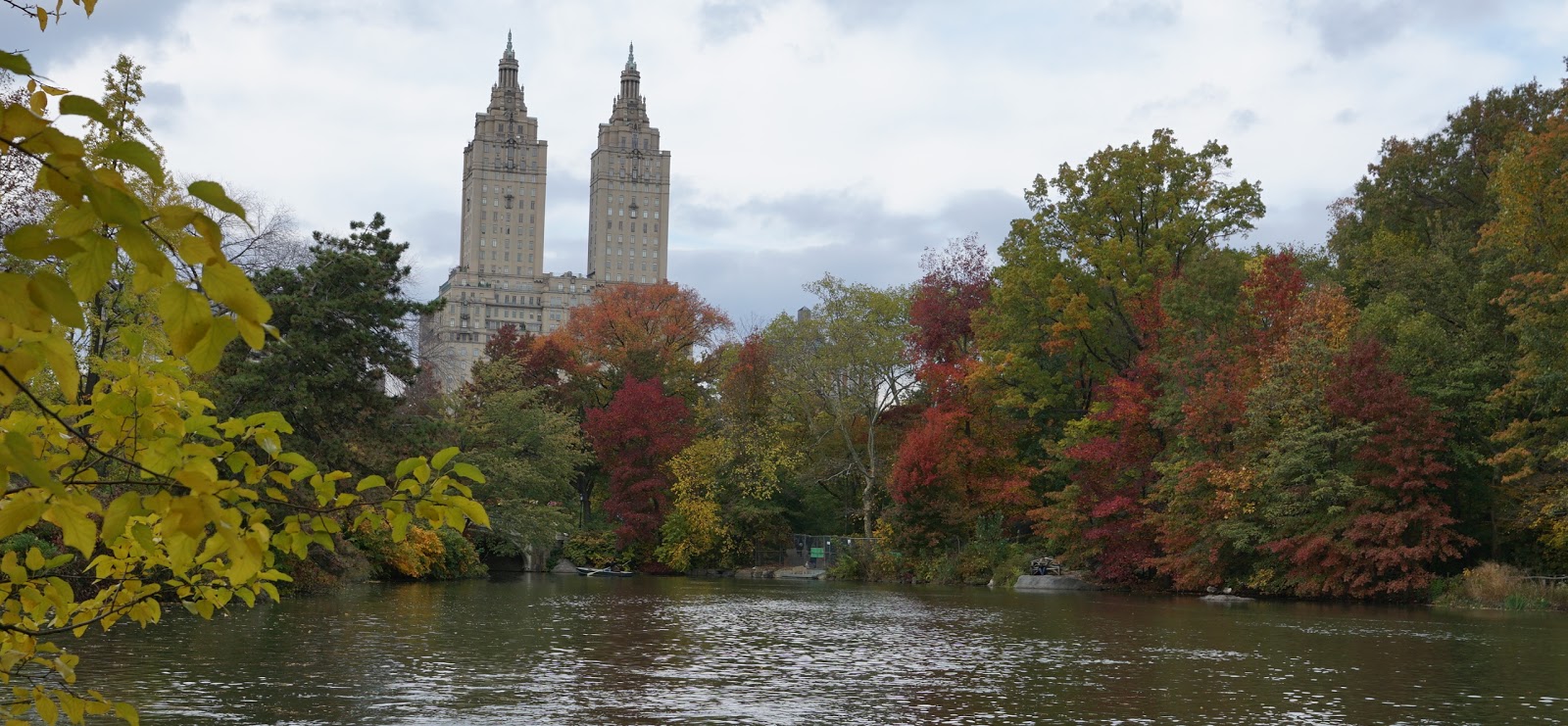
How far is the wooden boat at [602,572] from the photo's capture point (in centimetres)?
4761

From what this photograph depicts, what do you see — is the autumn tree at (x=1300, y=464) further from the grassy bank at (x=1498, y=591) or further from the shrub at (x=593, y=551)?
the shrub at (x=593, y=551)

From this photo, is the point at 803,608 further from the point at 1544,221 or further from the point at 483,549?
the point at 483,549

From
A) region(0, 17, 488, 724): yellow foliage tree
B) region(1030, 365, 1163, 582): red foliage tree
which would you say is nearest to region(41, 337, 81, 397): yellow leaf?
region(0, 17, 488, 724): yellow foliage tree

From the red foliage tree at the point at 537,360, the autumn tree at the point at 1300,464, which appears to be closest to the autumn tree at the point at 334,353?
the autumn tree at the point at 1300,464

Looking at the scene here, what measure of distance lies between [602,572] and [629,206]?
123m

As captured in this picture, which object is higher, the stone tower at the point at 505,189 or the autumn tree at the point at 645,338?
the stone tower at the point at 505,189

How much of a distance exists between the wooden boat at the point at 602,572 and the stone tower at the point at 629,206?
11828 centimetres

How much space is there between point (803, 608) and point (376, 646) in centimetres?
1196

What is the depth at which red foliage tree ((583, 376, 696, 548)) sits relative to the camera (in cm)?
5103

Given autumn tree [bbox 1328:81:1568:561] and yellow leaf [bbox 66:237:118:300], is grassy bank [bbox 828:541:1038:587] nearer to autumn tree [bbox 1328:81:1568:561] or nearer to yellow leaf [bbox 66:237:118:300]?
autumn tree [bbox 1328:81:1568:561]

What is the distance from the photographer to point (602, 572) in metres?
48.7

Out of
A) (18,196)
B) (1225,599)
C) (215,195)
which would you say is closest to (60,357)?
(215,195)

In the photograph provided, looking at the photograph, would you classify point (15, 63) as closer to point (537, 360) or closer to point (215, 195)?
point (215, 195)

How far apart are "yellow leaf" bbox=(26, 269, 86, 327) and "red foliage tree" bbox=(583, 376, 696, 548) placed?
161 feet
